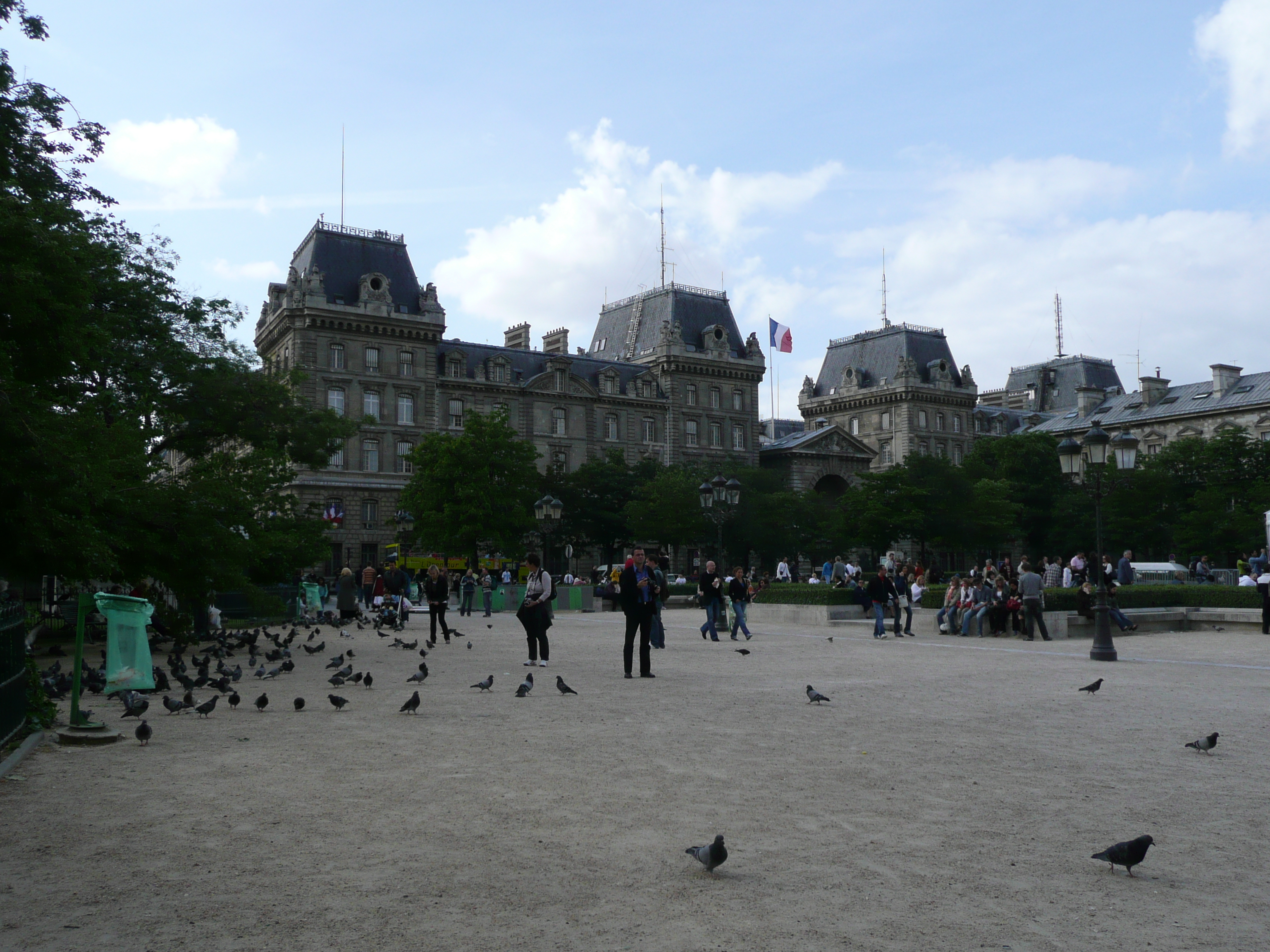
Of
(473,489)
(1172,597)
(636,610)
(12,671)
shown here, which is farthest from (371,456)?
(12,671)

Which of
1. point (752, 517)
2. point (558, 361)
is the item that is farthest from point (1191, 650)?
point (558, 361)

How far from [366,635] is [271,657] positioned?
30.3 feet

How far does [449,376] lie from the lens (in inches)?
2931

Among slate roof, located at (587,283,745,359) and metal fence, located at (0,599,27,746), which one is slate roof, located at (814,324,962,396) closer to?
slate roof, located at (587,283,745,359)

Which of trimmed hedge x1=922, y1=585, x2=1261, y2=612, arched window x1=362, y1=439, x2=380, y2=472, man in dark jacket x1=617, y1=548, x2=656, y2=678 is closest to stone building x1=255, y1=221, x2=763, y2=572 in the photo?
arched window x1=362, y1=439, x2=380, y2=472

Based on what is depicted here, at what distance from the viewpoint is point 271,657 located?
1845 centimetres

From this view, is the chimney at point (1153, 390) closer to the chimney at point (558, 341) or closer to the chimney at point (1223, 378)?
the chimney at point (1223, 378)

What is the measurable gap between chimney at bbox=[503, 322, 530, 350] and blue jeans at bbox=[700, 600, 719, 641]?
60.6 m

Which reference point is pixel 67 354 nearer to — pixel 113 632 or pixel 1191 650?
pixel 113 632

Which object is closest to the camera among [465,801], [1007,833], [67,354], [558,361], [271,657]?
[1007,833]

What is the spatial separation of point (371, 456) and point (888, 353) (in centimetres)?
4889

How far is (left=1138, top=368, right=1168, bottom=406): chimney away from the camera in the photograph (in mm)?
92188

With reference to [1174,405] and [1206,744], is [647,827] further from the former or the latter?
[1174,405]

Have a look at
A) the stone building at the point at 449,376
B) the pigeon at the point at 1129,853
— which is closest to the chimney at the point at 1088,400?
the stone building at the point at 449,376
